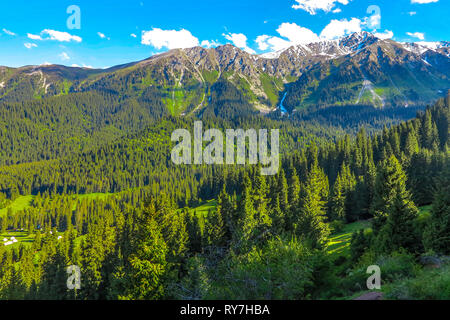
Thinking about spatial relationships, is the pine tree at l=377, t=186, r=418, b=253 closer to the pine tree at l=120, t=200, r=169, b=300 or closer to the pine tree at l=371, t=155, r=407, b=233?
the pine tree at l=371, t=155, r=407, b=233

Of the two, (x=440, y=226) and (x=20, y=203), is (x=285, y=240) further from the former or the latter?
(x=20, y=203)

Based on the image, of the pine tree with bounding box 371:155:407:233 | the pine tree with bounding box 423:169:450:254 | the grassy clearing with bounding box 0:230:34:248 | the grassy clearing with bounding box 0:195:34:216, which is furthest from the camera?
the grassy clearing with bounding box 0:195:34:216

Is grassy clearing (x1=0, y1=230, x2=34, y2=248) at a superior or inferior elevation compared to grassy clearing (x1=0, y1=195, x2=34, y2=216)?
inferior

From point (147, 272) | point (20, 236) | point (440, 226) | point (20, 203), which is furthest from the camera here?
point (20, 203)

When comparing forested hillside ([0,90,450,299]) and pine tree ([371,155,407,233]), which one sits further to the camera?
pine tree ([371,155,407,233])

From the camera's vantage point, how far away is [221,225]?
2036 inches

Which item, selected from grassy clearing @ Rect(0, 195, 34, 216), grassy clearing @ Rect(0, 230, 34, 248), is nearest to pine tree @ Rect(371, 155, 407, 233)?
grassy clearing @ Rect(0, 230, 34, 248)

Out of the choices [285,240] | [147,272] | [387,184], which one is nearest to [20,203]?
[147,272]

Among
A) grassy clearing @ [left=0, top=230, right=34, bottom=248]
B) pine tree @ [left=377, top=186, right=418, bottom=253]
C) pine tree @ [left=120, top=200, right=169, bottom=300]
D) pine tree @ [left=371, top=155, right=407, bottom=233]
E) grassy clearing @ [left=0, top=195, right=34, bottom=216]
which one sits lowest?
grassy clearing @ [left=0, top=230, right=34, bottom=248]

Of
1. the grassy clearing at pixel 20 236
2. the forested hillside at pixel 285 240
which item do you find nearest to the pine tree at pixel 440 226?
the forested hillside at pixel 285 240

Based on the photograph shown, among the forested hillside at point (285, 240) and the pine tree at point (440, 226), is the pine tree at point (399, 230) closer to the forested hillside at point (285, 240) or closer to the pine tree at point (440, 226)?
the forested hillside at point (285, 240)

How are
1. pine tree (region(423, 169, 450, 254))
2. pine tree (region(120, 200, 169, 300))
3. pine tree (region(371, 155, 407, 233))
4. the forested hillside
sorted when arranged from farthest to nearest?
1. pine tree (region(371, 155, 407, 233))
2. pine tree (region(120, 200, 169, 300))
3. pine tree (region(423, 169, 450, 254))
4. the forested hillside
